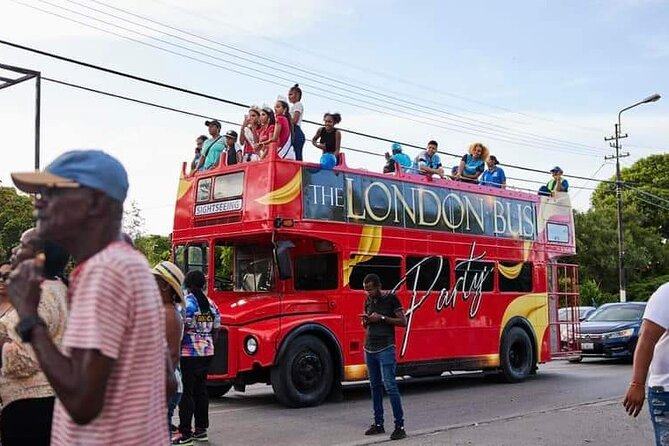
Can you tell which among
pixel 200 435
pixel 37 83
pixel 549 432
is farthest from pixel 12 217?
pixel 549 432

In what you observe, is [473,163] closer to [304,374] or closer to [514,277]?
[514,277]

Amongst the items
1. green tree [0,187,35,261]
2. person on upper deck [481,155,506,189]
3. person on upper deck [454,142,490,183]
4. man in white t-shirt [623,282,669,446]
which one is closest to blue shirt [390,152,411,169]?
person on upper deck [454,142,490,183]

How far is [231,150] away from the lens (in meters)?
13.5

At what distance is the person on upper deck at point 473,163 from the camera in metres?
16.0

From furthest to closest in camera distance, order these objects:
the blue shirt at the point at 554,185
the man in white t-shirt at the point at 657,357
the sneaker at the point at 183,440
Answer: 1. the blue shirt at the point at 554,185
2. the sneaker at the point at 183,440
3. the man in white t-shirt at the point at 657,357

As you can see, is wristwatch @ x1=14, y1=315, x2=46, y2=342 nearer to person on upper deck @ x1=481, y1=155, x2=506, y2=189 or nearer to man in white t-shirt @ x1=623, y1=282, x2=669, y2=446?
man in white t-shirt @ x1=623, y1=282, x2=669, y2=446

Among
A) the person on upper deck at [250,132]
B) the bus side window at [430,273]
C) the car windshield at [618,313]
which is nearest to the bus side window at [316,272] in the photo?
the bus side window at [430,273]

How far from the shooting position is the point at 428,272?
14.2 meters

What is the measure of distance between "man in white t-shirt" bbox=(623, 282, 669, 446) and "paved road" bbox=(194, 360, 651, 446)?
426 centimetres

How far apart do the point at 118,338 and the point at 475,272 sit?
13110mm

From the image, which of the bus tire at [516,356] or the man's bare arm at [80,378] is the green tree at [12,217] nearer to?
the bus tire at [516,356]

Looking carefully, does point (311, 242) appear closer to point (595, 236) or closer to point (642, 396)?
point (642, 396)

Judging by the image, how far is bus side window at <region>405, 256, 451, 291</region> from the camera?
1384 cm

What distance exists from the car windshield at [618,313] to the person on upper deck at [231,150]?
1101 centimetres
